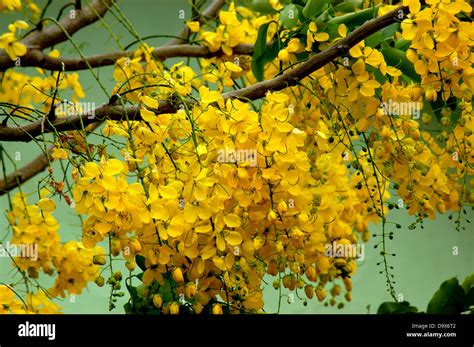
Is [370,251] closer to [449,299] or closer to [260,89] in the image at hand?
[449,299]

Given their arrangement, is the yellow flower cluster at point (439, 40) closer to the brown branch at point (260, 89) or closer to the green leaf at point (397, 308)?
the brown branch at point (260, 89)

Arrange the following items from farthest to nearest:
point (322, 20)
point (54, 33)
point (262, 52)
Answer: point (54, 33), point (262, 52), point (322, 20)

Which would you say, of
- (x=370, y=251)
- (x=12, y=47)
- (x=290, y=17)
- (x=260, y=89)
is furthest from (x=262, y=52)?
(x=370, y=251)

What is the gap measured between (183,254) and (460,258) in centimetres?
103

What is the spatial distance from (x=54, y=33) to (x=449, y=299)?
641 millimetres

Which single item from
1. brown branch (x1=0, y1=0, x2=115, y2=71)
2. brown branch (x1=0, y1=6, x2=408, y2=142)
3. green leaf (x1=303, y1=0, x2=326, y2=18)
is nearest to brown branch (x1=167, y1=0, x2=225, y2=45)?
brown branch (x1=0, y1=0, x2=115, y2=71)

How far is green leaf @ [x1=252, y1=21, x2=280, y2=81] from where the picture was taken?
1.06 m

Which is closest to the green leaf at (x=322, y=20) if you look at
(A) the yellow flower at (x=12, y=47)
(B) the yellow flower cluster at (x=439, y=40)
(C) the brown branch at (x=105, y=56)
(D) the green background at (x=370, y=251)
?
(B) the yellow flower cluster at (x=439, y=40)

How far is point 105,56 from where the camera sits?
1.22 meters

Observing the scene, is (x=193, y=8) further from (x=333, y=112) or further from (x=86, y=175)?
(x=86, y=175)

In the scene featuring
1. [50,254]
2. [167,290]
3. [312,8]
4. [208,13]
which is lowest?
[167,290]

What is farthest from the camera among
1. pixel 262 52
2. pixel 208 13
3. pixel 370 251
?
pixel 370 251

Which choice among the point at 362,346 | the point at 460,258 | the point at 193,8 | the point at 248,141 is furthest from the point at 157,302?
the point at 460,258

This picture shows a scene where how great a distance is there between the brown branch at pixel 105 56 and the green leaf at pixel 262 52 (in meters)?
0.12
